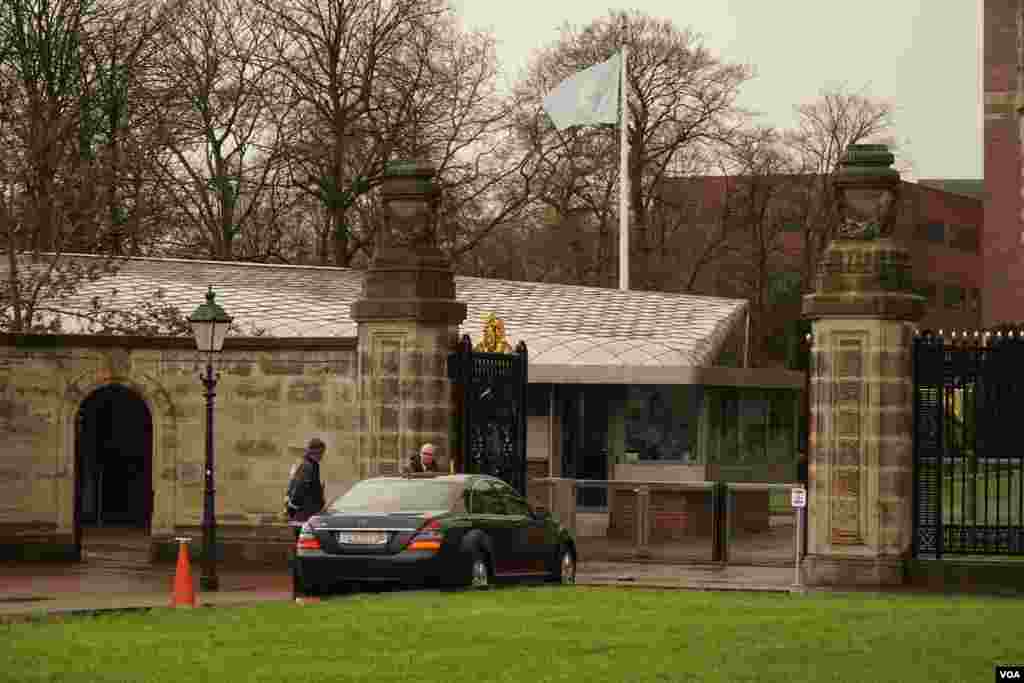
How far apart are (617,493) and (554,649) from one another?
18.6 m

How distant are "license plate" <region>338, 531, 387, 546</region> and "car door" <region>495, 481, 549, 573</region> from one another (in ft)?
5.78

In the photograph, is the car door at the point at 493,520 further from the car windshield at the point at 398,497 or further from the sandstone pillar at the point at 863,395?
the sandstone pillar at the point at 863,395

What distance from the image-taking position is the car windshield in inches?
824

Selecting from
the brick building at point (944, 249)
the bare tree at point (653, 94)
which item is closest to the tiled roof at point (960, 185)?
the brick building at point (944, 249)

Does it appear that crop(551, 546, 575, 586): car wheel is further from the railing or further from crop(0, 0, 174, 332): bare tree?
crop(0, 0, 174, 332): bare tree

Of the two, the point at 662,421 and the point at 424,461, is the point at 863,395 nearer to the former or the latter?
the point at 424,461

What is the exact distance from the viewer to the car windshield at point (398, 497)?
20.9 m

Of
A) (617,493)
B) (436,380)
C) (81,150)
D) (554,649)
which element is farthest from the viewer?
(81,150)

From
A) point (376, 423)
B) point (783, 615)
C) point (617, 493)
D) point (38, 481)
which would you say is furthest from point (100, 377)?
point (783, 615)

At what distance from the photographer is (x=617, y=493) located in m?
33.2

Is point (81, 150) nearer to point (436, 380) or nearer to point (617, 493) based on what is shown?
point (617, 493)

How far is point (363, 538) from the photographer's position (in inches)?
806

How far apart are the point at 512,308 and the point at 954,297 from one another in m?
78.1

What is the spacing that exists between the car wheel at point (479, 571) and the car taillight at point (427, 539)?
0.49 meters
